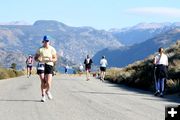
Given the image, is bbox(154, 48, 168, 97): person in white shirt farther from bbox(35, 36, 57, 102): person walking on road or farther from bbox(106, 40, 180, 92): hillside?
bbox(35, 36, 57, 102): person walking on road

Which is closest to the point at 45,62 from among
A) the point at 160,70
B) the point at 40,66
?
the point at 40,66

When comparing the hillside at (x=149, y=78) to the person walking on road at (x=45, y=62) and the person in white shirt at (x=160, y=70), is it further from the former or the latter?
the person walking on road at (x=45, y=62)

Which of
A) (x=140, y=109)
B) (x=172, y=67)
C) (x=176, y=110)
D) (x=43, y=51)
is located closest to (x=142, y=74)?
(x=172, y=67)

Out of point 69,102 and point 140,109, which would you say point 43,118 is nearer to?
point 140,109

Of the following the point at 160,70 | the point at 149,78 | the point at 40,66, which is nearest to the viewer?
the point at 40,66

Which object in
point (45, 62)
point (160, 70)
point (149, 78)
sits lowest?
point (149, 78)

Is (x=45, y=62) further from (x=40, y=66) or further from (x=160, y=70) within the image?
(x=160, y=70)

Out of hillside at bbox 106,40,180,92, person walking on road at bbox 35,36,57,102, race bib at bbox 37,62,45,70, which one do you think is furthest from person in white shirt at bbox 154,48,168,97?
race bib at bbox 37,62,45,70

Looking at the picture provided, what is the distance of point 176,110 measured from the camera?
5.80 metres

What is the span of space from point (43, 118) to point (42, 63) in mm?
5032

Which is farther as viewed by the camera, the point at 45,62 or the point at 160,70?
the point at 160,70

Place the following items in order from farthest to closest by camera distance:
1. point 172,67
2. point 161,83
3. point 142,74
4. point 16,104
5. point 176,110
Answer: point 142,74 → point 172,67 → point 161,83 → point 16,104 → point 176,110

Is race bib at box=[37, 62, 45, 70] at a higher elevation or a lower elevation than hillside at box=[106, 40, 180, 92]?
higher

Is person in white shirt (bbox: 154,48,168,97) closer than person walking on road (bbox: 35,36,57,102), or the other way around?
person walking on road (bbox: 35,36,57,102)
